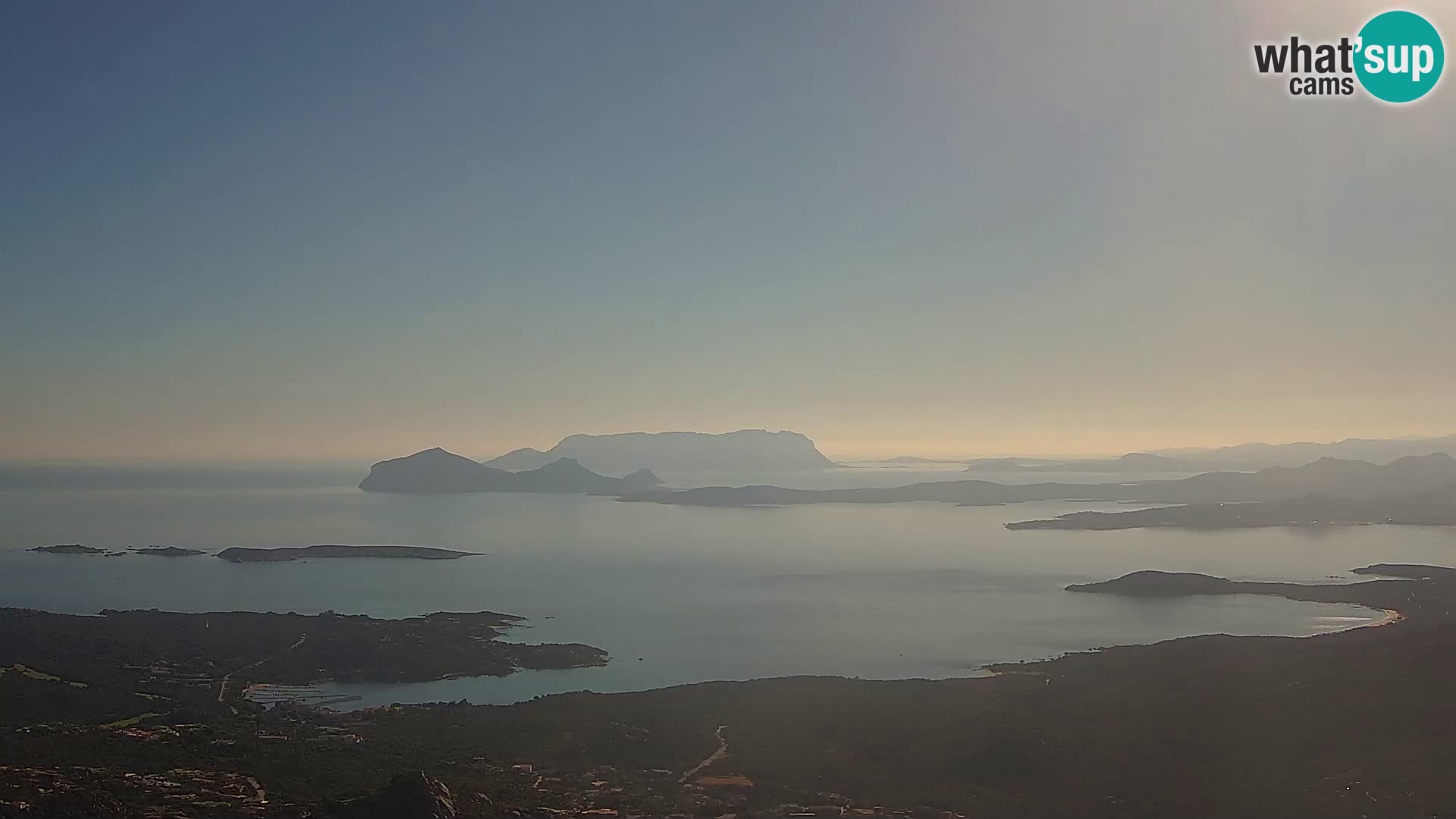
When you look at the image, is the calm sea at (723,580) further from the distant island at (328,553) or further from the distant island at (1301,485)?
the distant island at (1301,485)

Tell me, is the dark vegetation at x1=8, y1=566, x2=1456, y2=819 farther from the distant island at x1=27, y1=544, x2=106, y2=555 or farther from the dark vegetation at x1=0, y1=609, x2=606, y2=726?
the distant island at x1=27, y1=544, x2=106, y2=555

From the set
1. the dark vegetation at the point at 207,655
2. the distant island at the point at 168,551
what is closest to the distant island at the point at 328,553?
the distant island at the point at 168,551

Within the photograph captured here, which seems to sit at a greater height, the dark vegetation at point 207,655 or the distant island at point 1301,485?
the distant island at point 1301,485

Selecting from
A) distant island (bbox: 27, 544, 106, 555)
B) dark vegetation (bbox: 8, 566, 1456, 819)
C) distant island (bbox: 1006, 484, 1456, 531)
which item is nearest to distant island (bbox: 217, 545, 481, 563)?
distant island (bbox: 27, 544, 106, 555)

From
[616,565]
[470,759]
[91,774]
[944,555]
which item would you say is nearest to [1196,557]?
[944,555]

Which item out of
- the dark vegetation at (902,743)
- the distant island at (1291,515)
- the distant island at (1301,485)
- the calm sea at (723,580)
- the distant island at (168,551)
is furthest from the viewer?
the distant island at (1301,485)

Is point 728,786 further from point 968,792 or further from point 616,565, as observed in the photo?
point 616,565
